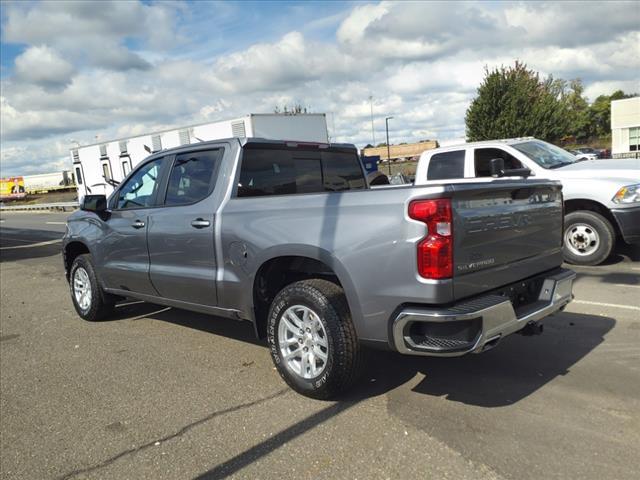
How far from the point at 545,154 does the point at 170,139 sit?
45.7ft

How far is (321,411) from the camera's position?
363cm

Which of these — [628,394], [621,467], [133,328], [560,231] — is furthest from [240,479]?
[133,328]

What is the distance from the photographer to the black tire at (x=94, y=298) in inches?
241

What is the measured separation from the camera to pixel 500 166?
A: 640 cm

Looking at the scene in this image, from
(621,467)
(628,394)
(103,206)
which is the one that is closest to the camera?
(621,467)

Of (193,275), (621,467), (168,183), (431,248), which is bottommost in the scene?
(621,467)

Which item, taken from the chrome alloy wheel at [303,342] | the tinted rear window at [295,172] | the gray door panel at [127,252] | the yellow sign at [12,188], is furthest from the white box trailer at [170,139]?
the yellow sign at [12,188]

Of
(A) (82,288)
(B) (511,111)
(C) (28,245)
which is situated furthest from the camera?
(B) (511,111)

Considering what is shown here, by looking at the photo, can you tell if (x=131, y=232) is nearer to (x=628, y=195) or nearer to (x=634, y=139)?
(x=628, y=195)

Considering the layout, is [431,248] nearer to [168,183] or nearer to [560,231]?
[560,231]

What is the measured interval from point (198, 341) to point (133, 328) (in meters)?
1.07

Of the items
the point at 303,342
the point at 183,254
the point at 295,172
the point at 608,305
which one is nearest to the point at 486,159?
the point at 608,305

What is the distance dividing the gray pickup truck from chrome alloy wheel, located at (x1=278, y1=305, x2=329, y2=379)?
11 millimetres

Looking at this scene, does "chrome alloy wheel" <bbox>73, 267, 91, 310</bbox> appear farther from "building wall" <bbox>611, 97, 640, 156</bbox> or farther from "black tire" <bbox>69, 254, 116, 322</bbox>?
"building wall" <bbox>611, 97, 640, 156</bbox>
